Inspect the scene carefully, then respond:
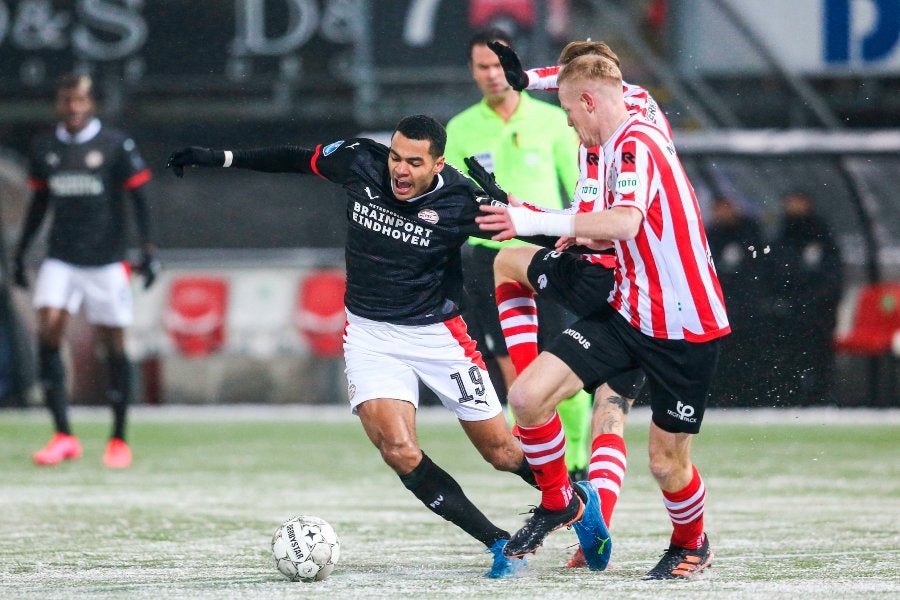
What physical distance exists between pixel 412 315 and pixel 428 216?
38 centimetres

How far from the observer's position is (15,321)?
1267 centimetres

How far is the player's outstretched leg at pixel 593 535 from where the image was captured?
5664mm

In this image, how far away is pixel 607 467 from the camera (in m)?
6.14

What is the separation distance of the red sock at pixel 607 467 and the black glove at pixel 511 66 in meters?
1.48

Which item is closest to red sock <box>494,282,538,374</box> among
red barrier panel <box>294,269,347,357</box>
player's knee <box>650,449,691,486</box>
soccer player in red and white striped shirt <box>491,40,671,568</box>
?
soccer player in red and white striped shirt <box>491,40,671,568</box>

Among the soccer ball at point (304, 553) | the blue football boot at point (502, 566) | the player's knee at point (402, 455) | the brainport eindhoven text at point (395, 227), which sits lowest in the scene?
the blue football boot at point (502, 566)

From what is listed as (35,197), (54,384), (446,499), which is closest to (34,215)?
(35,197)

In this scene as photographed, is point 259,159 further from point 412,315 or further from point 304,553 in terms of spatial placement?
point 304,553

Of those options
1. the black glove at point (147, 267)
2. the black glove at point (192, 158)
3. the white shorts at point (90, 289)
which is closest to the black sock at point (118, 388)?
the white shorts at point (90, 289)

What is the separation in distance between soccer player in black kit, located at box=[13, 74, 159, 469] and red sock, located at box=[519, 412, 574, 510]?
451 cm

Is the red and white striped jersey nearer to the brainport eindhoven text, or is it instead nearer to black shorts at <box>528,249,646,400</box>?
black shorts at <box>528,249,646,400</box>

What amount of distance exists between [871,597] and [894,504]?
280 centimetres

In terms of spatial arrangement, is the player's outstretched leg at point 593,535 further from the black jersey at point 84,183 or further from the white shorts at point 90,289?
the black jersey at point 84,183

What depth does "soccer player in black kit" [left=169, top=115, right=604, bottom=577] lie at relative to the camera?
5.79m
